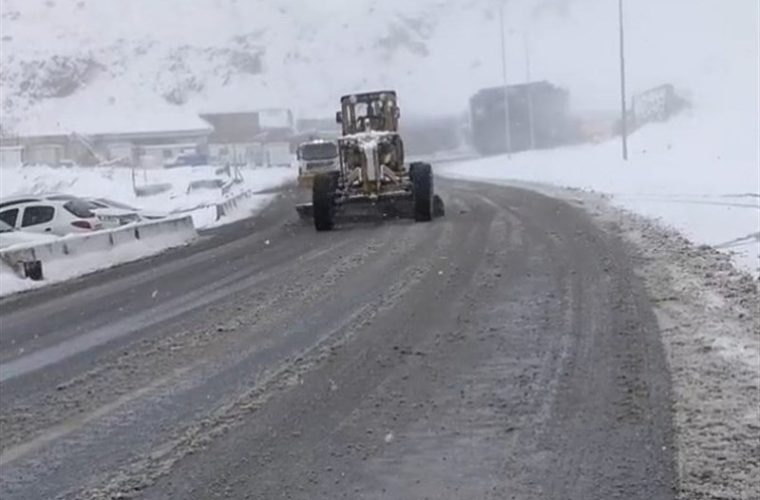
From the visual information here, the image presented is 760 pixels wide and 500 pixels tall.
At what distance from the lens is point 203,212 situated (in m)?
32.4

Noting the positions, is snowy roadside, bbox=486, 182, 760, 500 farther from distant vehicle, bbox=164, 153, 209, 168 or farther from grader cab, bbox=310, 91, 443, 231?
distant vehicle, bbox=164, 153, 209, 168

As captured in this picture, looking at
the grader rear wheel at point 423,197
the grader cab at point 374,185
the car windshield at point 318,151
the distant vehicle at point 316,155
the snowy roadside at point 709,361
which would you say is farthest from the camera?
the car windshield at point 318,151

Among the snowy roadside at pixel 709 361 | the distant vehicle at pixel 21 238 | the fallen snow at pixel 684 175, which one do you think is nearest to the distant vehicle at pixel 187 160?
the fallen snow at pixel 684 175

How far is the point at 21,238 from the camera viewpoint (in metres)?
18.4

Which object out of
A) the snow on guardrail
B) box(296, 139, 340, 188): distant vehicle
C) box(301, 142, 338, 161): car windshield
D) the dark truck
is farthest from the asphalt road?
the dark truck

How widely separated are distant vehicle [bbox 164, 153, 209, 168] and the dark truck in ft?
75.1

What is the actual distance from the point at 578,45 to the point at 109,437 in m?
108

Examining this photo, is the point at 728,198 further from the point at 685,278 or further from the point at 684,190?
the point at 685,278

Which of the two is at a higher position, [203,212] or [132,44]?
[132,44]

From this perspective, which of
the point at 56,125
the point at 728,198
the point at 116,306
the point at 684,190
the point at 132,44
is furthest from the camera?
the point at 132,44

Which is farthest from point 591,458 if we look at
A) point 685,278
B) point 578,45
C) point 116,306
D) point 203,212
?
point 578,45

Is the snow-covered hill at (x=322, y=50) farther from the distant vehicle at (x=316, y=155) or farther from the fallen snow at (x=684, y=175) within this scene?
the distant vehicle at (x=316, y=155)

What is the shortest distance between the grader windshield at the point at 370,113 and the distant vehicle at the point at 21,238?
27.1ft

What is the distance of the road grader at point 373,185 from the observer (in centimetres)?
2150
